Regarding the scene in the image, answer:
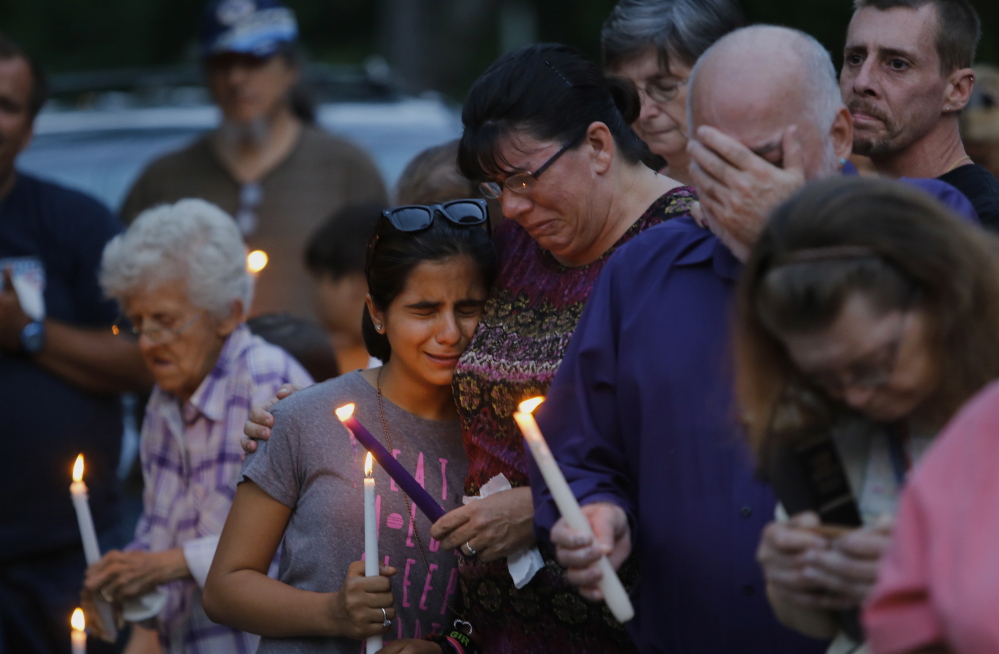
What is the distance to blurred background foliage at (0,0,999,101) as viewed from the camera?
1516 centimetres

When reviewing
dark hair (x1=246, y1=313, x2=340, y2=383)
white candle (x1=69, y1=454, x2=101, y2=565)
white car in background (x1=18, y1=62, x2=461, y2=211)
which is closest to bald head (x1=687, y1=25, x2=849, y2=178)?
white candle (x1=69, y1=454, x2=101, y2=565)

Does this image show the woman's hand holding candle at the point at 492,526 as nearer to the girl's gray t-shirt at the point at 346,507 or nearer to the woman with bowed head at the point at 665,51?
the girl's gray t-shirt at the point at 346,507

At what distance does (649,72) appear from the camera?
3.49m

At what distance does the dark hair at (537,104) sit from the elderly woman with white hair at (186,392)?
1.04m

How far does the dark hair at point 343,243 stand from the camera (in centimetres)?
445

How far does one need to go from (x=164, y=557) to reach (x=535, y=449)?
1.68m

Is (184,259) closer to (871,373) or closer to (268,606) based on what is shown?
(268,606)

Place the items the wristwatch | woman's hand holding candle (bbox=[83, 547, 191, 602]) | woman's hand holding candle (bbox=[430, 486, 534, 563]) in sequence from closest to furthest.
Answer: woman's hand holding candle (bbox=[430, 486, 534, 563])
woman's hand holding candle (bbox=[83, 547, 191, 602])
the wristwatch

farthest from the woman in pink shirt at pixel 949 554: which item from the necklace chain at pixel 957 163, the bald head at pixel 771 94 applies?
the necklace chain at pixel 957 163

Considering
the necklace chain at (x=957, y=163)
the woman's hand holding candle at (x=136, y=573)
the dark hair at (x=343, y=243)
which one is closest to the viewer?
the necklace chain at (x=957, y=163)

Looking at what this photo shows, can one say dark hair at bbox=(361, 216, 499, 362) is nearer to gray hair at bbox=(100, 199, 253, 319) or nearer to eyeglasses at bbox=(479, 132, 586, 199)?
eyeglasses at bbox=(479, 132, 586, 199)

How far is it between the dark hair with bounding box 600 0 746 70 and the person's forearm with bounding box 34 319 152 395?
1998 millimetres

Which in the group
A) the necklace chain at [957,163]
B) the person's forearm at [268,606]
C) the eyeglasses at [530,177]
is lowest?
the person's forearm at [268,606]

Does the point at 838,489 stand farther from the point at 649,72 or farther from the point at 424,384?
the point at 649,72
